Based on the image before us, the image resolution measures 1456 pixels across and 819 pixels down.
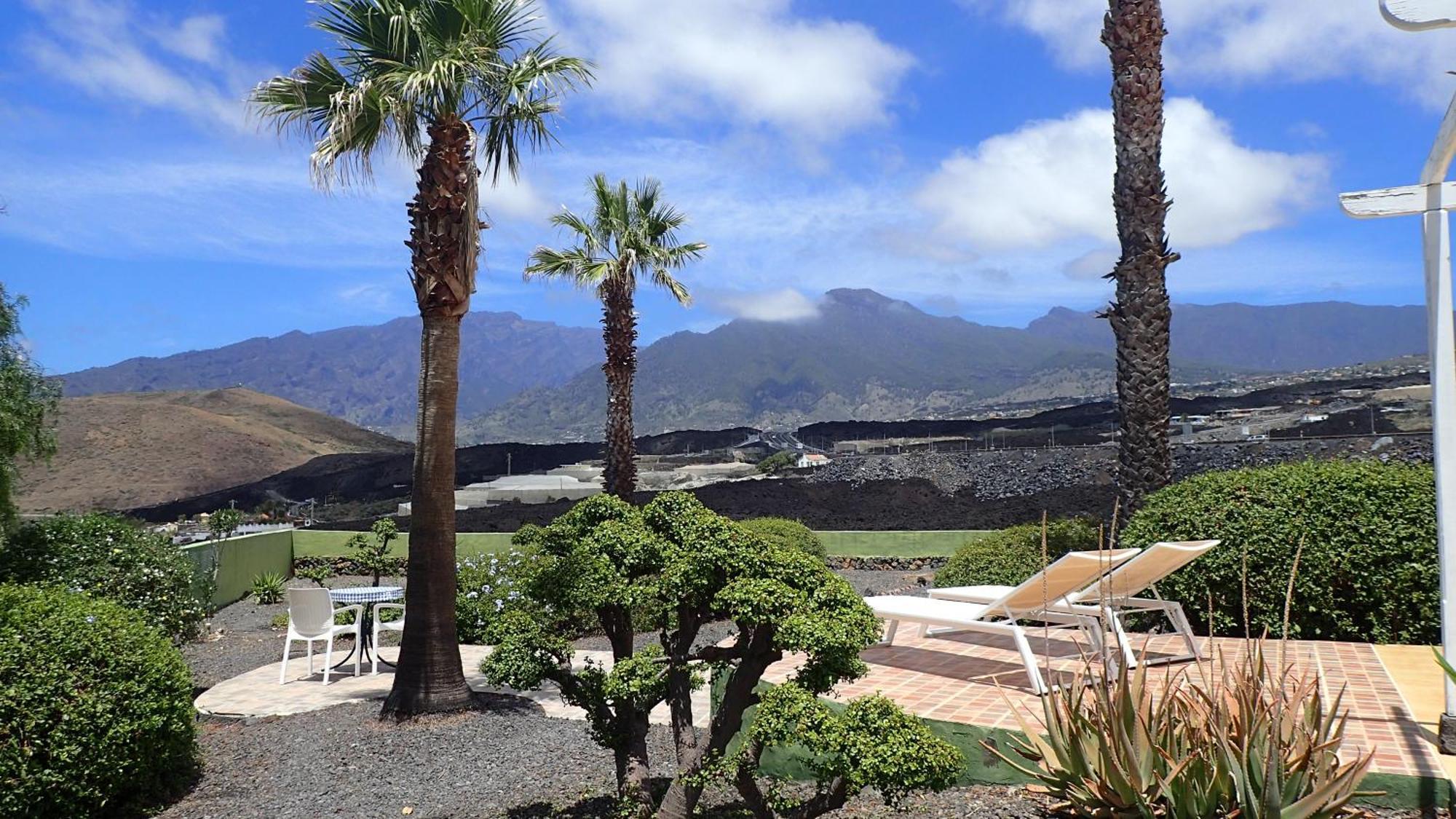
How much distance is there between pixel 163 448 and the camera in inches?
2277

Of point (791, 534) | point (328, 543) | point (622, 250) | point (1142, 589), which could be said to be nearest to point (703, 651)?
point (1142, 589)

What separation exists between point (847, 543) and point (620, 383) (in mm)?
4398

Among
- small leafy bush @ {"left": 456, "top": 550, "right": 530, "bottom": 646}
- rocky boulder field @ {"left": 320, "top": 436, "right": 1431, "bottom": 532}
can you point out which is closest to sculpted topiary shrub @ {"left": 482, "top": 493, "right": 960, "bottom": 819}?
small leafy bush @ {"left": 456, "top": 550, "right": 530, "bottom": 646}

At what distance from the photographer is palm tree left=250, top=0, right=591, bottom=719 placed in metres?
6.93

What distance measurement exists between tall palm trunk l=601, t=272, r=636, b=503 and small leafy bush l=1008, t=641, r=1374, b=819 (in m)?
12.7

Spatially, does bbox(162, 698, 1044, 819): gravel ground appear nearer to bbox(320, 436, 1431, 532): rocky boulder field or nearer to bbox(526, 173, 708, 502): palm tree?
bbox(526, 173, 708, 502): palm tree

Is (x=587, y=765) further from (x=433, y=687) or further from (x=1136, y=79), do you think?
(x=1136, y=79)

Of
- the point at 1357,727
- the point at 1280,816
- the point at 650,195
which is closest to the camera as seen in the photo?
the point at 1280,816

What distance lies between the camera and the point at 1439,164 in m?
3.92

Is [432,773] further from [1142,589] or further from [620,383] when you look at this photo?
[620,383]

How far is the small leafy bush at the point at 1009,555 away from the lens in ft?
31.0

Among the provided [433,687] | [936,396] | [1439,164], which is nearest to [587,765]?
[433,687]

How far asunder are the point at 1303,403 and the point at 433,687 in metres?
36.5

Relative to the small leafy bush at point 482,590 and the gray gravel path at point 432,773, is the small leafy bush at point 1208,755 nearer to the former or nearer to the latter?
the gray gravel path at point 432,773
